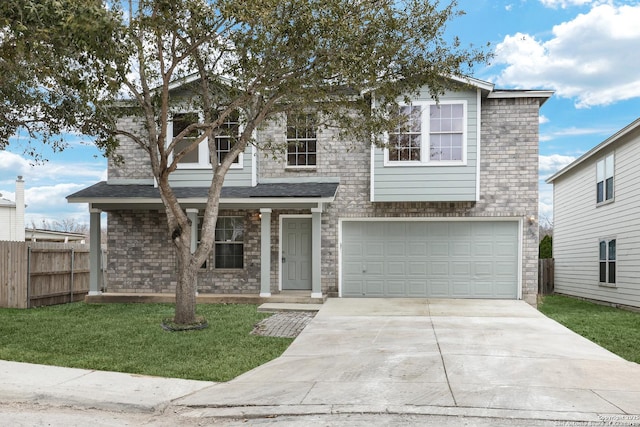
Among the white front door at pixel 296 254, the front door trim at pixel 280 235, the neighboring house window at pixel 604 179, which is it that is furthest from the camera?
the neighboring house window at pixel 604 179

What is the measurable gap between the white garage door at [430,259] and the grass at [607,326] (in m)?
1.82

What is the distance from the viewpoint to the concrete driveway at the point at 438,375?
18.7ft

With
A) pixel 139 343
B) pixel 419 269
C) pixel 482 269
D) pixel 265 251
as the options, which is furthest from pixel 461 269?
pixel 139 343

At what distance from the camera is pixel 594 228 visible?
60.8 ft

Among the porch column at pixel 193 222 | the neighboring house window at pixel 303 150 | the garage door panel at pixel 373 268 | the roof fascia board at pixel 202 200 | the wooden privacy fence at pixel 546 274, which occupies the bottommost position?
the wooden privacy fence at pixel 546 274

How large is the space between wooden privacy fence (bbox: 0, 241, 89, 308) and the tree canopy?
346 cm

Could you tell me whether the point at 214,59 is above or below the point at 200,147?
above

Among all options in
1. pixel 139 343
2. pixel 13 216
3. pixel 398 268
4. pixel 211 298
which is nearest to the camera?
pixel 139 343

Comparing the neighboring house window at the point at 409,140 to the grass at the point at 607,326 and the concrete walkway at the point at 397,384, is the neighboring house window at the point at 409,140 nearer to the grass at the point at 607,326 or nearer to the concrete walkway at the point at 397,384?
the grass at the point at 607,326

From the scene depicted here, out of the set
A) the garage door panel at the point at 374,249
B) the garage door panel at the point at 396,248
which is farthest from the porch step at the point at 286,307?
the garage door panel at the point at 396,248

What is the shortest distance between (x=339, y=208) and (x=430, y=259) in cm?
285

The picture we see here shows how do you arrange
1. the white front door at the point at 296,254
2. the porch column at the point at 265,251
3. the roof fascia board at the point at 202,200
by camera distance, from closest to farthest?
1. the roof fascia board at the point at 202,200
2. the porch column at the point at 265,251
3. the white front door at the point at 296,254

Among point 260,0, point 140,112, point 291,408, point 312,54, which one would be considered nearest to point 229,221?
point 140,112

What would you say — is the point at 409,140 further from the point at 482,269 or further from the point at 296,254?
the point at 296,254
